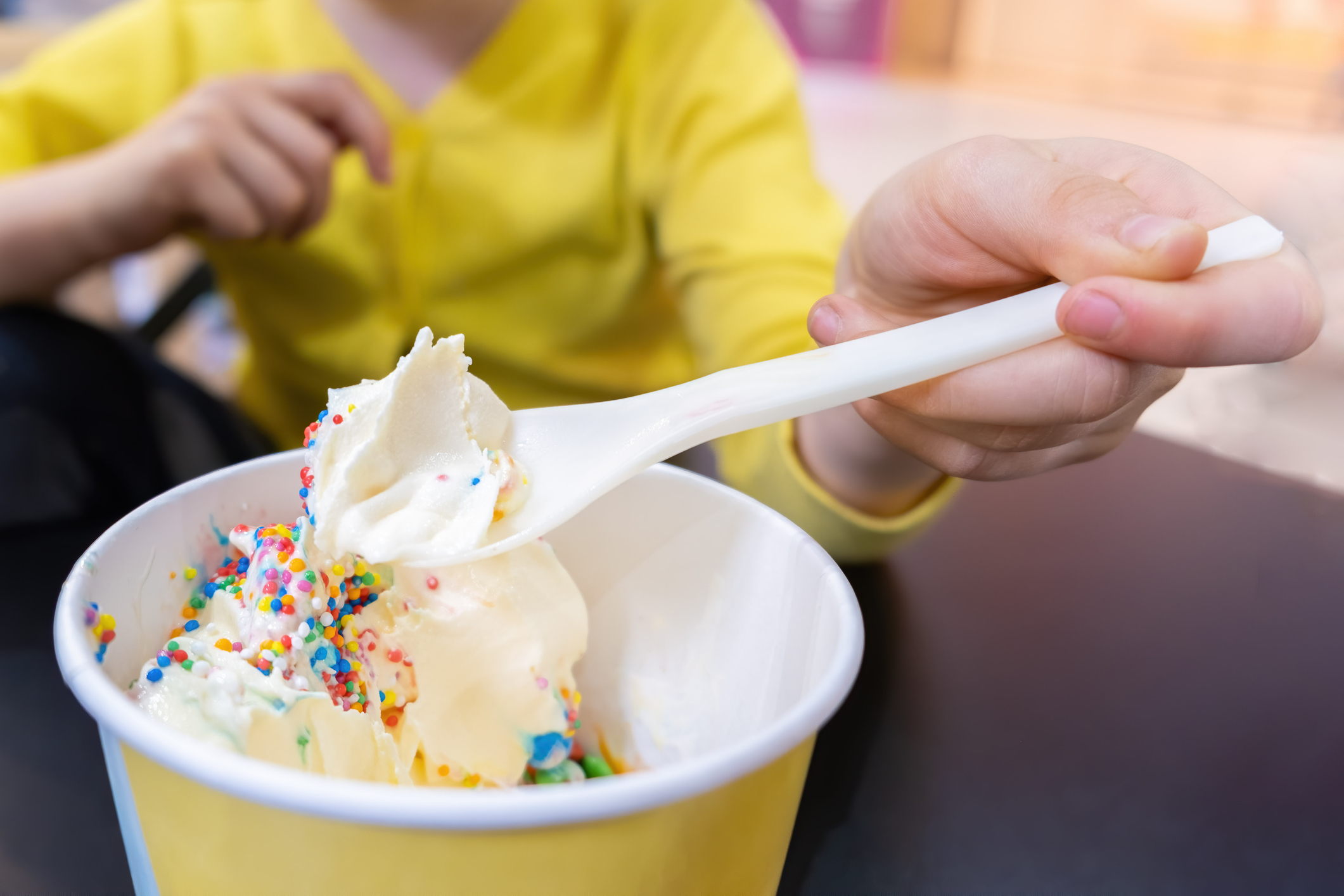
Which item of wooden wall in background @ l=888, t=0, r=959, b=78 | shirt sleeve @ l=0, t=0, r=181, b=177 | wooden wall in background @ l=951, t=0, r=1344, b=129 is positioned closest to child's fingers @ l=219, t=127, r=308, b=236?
shirt sleeve @ l=0, t=0, r=181, b=177

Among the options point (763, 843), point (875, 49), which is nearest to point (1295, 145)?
point (875, 49)

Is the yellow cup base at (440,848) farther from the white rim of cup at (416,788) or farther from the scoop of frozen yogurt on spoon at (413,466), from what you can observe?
the scoop of frozen yogurt on spoon at (413,466)

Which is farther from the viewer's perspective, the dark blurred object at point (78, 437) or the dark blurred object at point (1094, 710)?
the dark blurred object at point (78, 437)

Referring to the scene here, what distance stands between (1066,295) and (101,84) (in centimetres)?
87

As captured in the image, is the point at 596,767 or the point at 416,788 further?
the point at 596,767

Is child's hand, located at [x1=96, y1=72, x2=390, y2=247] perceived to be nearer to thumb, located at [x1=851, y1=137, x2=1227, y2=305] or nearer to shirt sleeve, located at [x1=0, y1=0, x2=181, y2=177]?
shirt sleeve, located at [x1=0, y1=0, x2=181, y2=177]

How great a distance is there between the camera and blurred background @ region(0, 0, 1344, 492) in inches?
69.9

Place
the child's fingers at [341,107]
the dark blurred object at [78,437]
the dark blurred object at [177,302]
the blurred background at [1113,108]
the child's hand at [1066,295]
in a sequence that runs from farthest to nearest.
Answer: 1. the blurred background at [1113,108]
2. the dark blurred object at [177,302]
3. the child's fingers at [341,107]
4. the dark blurred object at [78,437]
5. the child's hand at [1066,295]

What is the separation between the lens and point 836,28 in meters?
4.54

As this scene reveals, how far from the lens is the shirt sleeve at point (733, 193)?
28.0 inches

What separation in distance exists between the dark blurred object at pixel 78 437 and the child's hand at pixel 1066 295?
18.3 inches

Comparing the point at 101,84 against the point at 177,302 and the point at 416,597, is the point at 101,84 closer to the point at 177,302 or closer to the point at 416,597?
the point at 177,302

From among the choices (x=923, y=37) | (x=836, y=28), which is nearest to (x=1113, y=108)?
(x=923, y=37)

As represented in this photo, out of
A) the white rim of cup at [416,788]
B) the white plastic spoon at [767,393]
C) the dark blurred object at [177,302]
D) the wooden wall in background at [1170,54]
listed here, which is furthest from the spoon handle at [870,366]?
the wooden wall in background at [1170,54]
